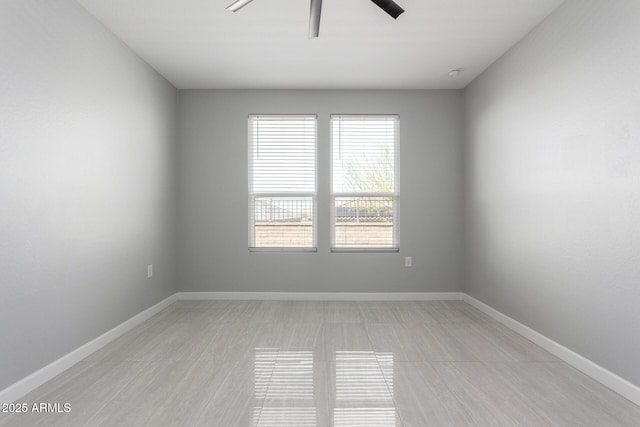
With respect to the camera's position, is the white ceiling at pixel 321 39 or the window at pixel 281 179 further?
the window at pixel 281 179

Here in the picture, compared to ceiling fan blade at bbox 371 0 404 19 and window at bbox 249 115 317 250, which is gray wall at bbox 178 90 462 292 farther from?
ceiling fan blade at bbox 371 0 404 19

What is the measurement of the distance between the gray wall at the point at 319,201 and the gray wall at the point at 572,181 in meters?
0.78

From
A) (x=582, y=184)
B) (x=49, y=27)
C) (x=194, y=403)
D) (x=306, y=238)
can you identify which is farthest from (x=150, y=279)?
(x=582, y=184)

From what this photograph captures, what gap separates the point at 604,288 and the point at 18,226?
3569 mm

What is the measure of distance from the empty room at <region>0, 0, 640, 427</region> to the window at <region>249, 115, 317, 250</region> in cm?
3

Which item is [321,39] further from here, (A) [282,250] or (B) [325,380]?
(B) [325,380]

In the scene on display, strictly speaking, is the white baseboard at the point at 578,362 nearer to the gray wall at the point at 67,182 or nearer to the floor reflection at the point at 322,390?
the floor reflection at the point at 322,390

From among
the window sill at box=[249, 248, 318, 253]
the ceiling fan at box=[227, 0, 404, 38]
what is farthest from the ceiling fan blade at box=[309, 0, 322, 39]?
the window sill at box=[249, 248, 318, 253]

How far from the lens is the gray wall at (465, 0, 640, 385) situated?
7.14 ft

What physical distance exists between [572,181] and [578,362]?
1.26 metres

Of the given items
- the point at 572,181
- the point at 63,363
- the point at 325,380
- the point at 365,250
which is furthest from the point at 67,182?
the point at 572,181

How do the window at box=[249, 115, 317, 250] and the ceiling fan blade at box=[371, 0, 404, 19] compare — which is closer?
the ceiling fan blade at box=[371, 0, 404, 19]

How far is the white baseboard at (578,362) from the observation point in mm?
2152

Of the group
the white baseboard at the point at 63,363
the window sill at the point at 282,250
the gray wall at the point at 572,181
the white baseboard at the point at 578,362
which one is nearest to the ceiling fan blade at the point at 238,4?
the gray wall at the point at 572,181
